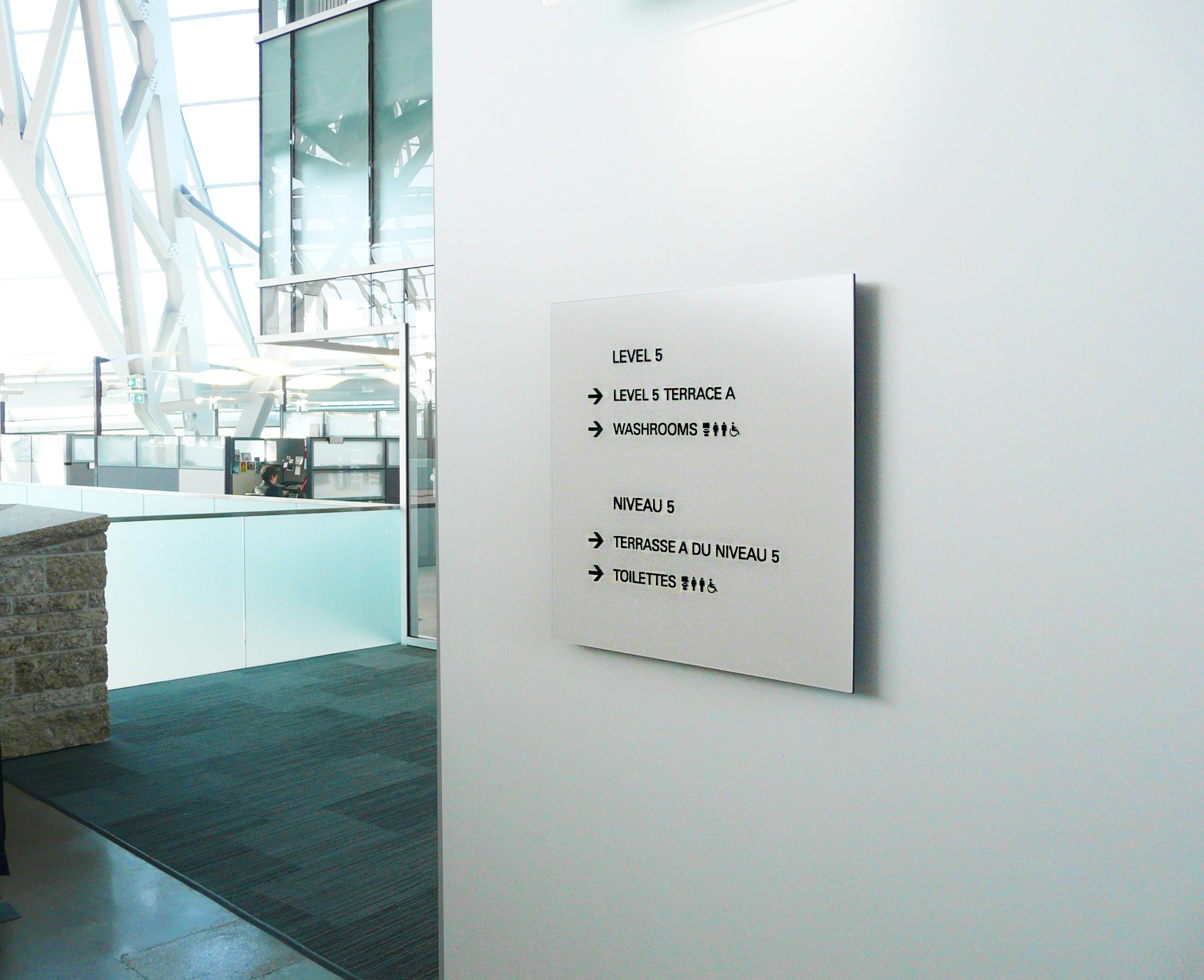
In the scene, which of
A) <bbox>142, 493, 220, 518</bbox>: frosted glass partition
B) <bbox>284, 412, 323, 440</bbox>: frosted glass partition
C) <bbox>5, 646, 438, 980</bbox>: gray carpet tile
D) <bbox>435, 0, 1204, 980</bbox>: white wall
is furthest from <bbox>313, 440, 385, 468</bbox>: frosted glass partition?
<bbox>435, 0, 1204, 980</bbox>: white wall

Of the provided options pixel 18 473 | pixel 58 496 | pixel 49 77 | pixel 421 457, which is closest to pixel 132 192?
pixel 49 77

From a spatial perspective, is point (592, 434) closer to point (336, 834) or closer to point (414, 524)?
point (336, 834)

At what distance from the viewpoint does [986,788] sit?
1366 mm

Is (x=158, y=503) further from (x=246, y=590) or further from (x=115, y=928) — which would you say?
(x=115, y=928)

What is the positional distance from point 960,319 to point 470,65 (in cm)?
123

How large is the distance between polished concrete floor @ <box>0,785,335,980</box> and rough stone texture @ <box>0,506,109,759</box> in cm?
119

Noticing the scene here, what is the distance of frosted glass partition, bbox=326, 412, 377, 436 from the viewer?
955 cm

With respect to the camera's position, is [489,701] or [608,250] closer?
[608,250]

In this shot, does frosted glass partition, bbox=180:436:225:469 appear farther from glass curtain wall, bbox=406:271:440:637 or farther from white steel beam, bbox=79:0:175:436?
glass curtain wall, bbox=406:271:440:637

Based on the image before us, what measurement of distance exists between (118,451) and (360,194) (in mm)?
7500

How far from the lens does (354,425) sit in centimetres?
988

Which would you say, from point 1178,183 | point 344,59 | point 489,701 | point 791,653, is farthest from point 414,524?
point 1178,183

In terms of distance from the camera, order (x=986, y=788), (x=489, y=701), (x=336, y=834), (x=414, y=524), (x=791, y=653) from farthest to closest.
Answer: (x=414, y=524) → (x=336, y=834) → (x=489, y=701) → (x=791, y=653) → (x=986, y=788)

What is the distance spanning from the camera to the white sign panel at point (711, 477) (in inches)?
58.4
